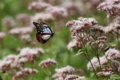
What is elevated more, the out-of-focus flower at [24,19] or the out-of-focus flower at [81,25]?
the out-of-focus flower at [24,19]

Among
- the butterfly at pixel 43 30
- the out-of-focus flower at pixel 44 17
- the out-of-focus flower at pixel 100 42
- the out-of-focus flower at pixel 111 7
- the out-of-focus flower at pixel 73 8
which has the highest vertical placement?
the out-of-focus flower at pixel 73 8

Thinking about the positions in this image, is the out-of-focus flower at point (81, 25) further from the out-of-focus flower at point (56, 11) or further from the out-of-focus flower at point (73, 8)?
the out-of-focus flower at point (73, 8)

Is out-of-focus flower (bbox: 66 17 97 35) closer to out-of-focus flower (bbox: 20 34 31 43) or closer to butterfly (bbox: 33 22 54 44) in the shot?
butterfly (bbox: 33 22 54 44)

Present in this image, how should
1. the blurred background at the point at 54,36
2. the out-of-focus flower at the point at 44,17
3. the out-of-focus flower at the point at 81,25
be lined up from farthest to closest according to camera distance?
the out-of-focus flower at the point at 44,17 < the blurred background at the point at 54,36 < the out-of-focus flower at the point at 81,25

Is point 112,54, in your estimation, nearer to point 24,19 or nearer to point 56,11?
point 56,11

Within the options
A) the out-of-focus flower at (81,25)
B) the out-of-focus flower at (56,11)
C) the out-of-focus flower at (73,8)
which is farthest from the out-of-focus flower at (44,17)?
the out-of-focus flower at (81,25)

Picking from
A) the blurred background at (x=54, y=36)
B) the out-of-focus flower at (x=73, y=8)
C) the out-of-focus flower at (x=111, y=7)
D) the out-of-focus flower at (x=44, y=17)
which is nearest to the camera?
the out-of-focus flower at (x=111, y=7)

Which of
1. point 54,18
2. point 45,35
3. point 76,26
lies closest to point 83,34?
point 76,26

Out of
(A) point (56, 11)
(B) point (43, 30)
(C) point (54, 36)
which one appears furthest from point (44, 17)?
(B) point (43, 30)

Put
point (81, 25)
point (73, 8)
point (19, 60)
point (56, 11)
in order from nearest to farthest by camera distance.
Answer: point (81, 25)
point (19, 60)
point (56, 11)
point (73, 8)

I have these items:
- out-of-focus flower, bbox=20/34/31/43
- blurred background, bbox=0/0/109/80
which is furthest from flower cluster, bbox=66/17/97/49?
out-of-focus flower, bbox=20/34/31/43

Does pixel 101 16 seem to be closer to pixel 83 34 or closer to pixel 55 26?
pixel 55 26
